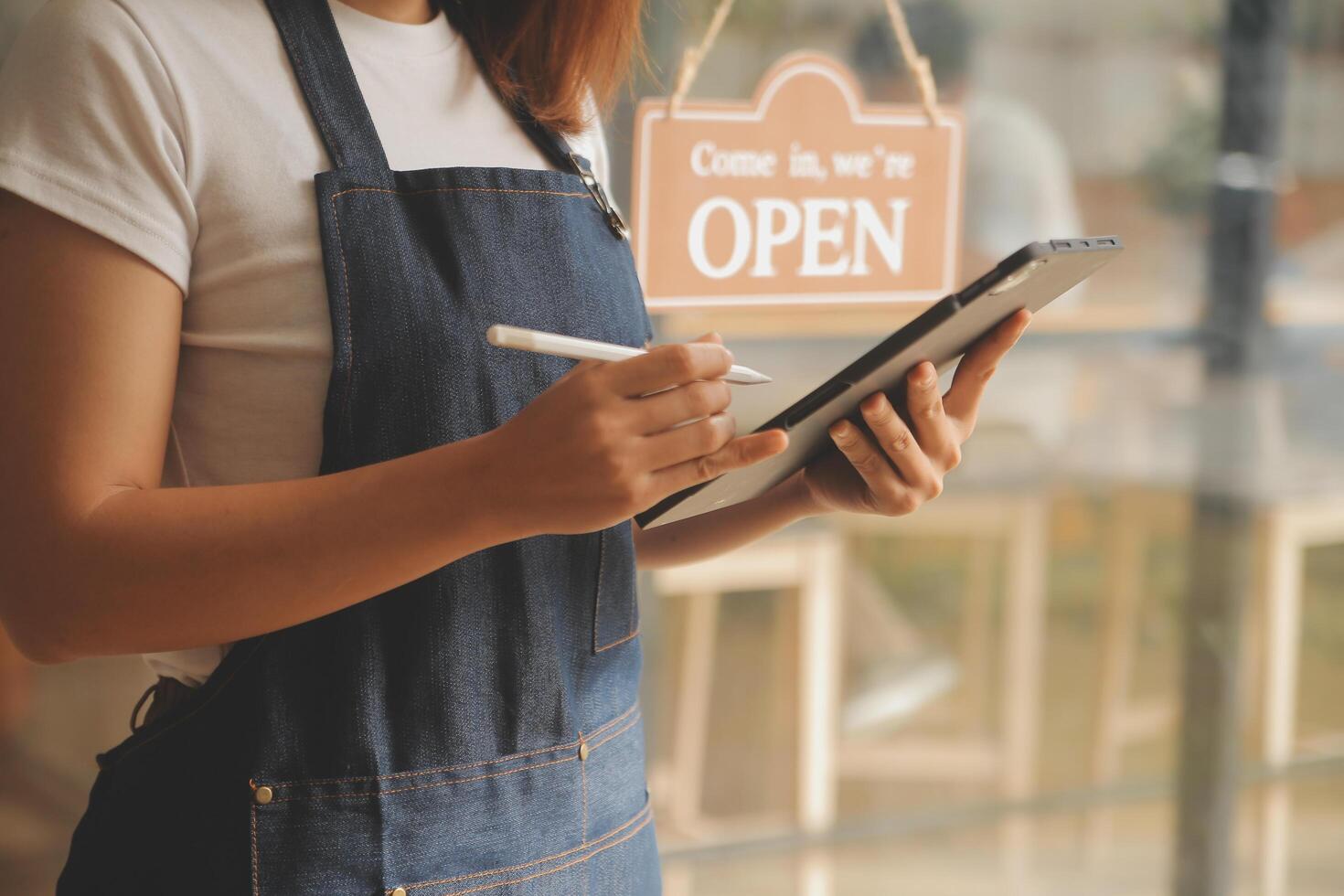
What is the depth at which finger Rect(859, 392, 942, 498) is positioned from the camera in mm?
845

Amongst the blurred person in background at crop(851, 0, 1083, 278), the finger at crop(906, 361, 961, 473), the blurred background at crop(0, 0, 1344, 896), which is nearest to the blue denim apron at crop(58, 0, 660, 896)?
the finger at crop(906, 361, 961, 473)

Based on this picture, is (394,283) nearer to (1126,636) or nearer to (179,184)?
(179,184)

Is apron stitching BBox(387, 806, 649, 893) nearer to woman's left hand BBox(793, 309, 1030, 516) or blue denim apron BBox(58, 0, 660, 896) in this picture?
blue denim apron BBox(58, 0, 660, 896)

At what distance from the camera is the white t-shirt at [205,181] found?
0.74 meters

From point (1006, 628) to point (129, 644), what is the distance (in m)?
1.65

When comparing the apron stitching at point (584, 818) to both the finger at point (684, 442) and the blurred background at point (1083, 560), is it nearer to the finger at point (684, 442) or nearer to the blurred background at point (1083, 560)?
the finger at point (684, 442)

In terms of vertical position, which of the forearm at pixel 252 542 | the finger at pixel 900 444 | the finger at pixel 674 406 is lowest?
the forearm at pixel 252 542

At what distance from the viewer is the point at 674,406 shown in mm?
722

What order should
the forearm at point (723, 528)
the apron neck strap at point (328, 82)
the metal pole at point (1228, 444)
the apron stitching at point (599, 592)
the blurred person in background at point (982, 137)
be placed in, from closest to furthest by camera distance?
1. the apron neck strap at point (328, 82)
2. the apron stitching at point (599, 592)
3. the forearm at point (723, 528)
4. the blurred person in background at point (982, 137)
5. the metal pole at point (1228, 444)

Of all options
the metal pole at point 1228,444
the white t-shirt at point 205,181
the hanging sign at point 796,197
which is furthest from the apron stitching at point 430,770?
the metal pole at point 1228,444

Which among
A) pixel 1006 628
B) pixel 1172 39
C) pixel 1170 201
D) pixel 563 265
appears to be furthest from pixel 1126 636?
pixel 563 265

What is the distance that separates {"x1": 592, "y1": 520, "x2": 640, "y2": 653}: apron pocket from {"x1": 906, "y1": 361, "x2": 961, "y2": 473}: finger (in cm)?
23

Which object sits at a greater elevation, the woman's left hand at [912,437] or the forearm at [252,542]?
the woman's left hand at [912,437]

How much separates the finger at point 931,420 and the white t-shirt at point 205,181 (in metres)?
0.37
